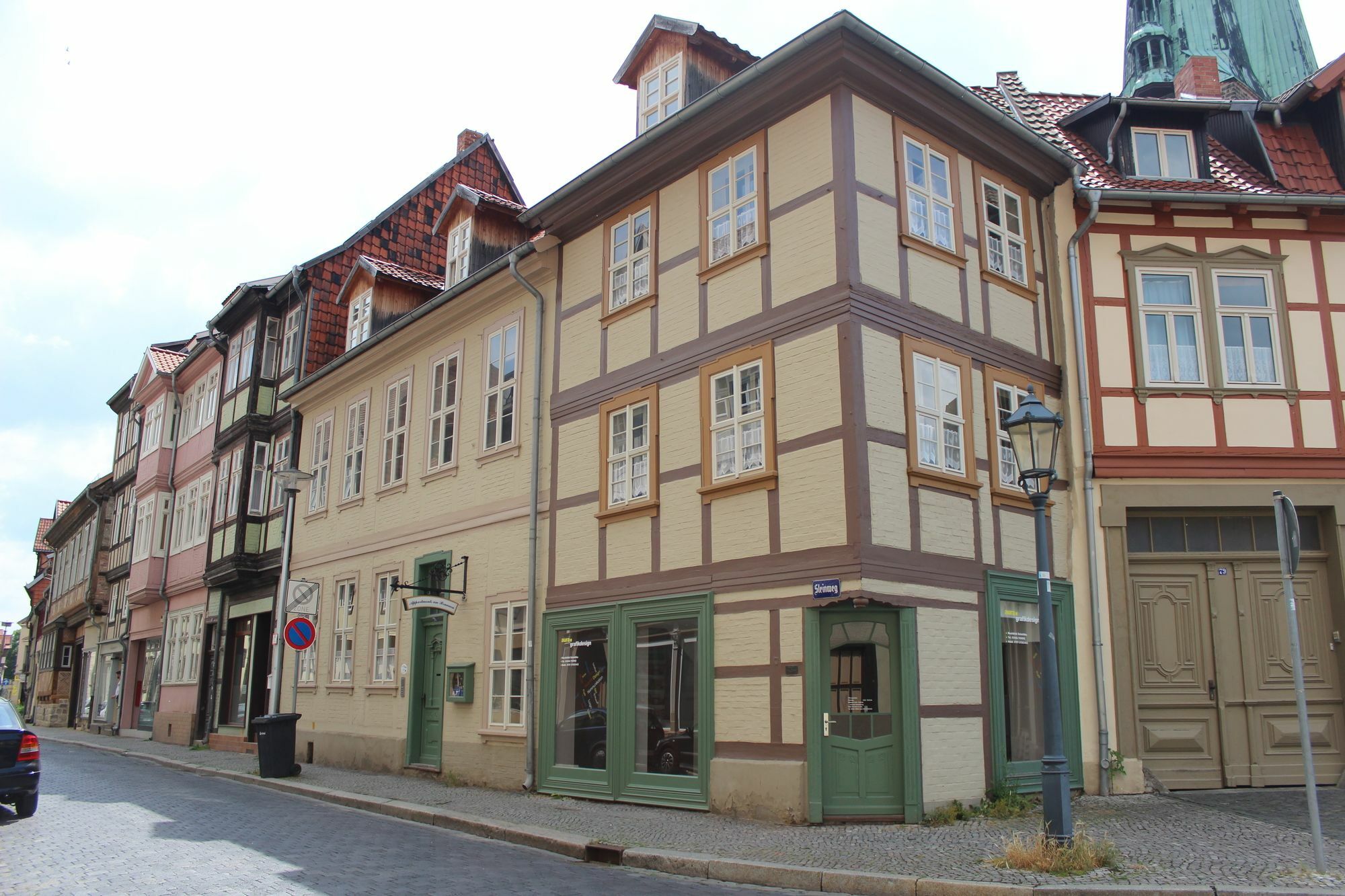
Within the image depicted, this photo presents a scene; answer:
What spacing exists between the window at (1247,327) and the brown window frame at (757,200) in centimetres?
644

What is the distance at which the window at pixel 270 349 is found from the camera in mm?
26578

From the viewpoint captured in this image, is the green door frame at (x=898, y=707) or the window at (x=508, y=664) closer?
the green door frame at (x=898, y=707)

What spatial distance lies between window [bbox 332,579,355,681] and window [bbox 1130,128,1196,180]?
15.4 m

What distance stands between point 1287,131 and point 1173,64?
47366mm

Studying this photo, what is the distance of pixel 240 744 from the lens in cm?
2461

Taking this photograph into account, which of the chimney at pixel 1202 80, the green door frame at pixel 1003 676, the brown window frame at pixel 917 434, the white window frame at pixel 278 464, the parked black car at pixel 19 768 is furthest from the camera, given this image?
the white window frame at pixel 278 464

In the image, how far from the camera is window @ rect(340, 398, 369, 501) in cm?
2169

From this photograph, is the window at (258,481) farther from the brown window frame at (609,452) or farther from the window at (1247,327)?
the window at (1247,327)

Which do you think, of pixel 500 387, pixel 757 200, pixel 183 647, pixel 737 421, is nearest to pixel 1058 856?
pixel 737 421

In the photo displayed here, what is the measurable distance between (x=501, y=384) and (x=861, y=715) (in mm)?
8578

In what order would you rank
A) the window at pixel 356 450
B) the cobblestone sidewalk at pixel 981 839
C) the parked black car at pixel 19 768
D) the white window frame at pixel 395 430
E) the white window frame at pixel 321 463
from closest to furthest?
1. the cobblestone sidewalk at pixel 981 839
2. the parked black car at pixel 19 768
3. the white window frame at pixel 395 430
4. the window at pixel 356 450
5. the white window frame at pixel 321 463

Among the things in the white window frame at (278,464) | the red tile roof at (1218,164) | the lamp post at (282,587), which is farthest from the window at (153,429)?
the red tile roof at (1218,164)

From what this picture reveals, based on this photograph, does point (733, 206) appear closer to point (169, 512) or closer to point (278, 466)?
point (278, 466)

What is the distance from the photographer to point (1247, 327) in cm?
1465
